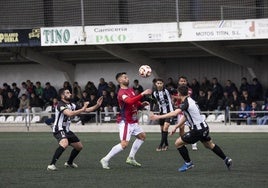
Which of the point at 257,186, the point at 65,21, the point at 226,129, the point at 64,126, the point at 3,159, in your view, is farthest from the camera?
the point at 65,21

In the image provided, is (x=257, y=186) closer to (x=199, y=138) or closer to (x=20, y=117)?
(x=199, y=138)

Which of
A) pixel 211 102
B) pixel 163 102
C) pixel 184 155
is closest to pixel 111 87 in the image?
pixel 211 102

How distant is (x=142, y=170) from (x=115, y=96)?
1805 cm

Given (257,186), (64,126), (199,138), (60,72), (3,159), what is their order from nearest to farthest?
(257,186), (199,138), (64,126), (3,159), (60,72)

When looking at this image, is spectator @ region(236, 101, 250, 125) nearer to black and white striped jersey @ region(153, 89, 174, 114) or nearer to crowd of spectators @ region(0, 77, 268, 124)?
crowd of spectators @ region(0, 77, 268, 124)

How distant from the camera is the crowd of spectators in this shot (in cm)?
2934

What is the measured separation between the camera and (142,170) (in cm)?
1437

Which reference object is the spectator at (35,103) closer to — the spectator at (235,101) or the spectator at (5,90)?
the spectator at (5,90)

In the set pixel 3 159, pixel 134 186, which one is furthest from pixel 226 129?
pixel 134 186

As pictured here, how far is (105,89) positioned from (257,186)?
70.9 ft

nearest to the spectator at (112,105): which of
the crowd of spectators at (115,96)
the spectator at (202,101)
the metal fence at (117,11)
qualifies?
the crowd of spectators at (115,96)

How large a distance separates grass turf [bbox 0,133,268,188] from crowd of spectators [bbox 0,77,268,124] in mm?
8121

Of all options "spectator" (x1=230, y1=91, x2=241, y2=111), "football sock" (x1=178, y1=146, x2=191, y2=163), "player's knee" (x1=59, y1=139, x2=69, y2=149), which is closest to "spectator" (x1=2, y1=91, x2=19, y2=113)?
"spectator" (x1=230, y1=91, x2=241, y2=111)

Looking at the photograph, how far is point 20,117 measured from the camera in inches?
1298
